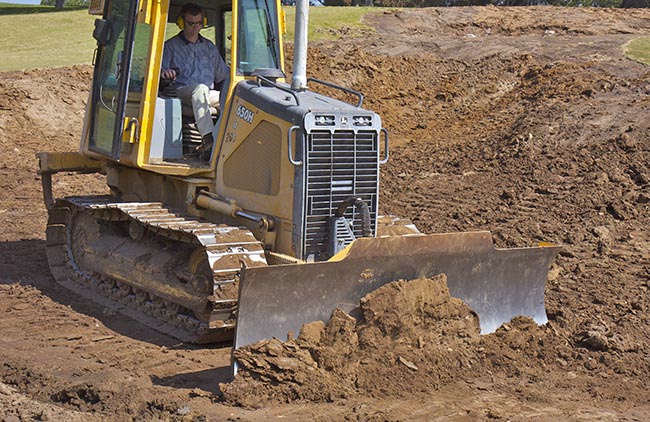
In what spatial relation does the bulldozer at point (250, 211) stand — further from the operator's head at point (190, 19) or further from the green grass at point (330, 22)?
the green grass at point (330, 22)

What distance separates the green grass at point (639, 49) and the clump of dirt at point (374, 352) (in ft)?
36.3

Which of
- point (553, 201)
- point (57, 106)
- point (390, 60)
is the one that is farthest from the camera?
point (390, 60)

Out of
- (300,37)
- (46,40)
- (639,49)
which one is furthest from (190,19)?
(46,40)

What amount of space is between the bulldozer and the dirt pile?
15 centimetres

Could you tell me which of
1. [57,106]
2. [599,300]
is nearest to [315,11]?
[57,106]

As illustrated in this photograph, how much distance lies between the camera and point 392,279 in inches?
282

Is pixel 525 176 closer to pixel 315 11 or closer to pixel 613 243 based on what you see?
pixel 613 243

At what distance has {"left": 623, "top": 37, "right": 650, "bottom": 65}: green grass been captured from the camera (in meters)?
17.0

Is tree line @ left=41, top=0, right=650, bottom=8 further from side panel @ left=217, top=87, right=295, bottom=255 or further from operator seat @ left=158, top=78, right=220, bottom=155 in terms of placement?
side panel @ left=217, top=87, right=295, bottom=255

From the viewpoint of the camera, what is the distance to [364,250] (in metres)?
6.90

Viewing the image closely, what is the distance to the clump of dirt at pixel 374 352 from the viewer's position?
6.28 m

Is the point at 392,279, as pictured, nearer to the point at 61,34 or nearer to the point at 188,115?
the point at 188,115

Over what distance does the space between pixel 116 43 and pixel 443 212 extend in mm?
5188

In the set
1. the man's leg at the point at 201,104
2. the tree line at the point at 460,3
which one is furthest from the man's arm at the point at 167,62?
the tree line at the point at 460,3
